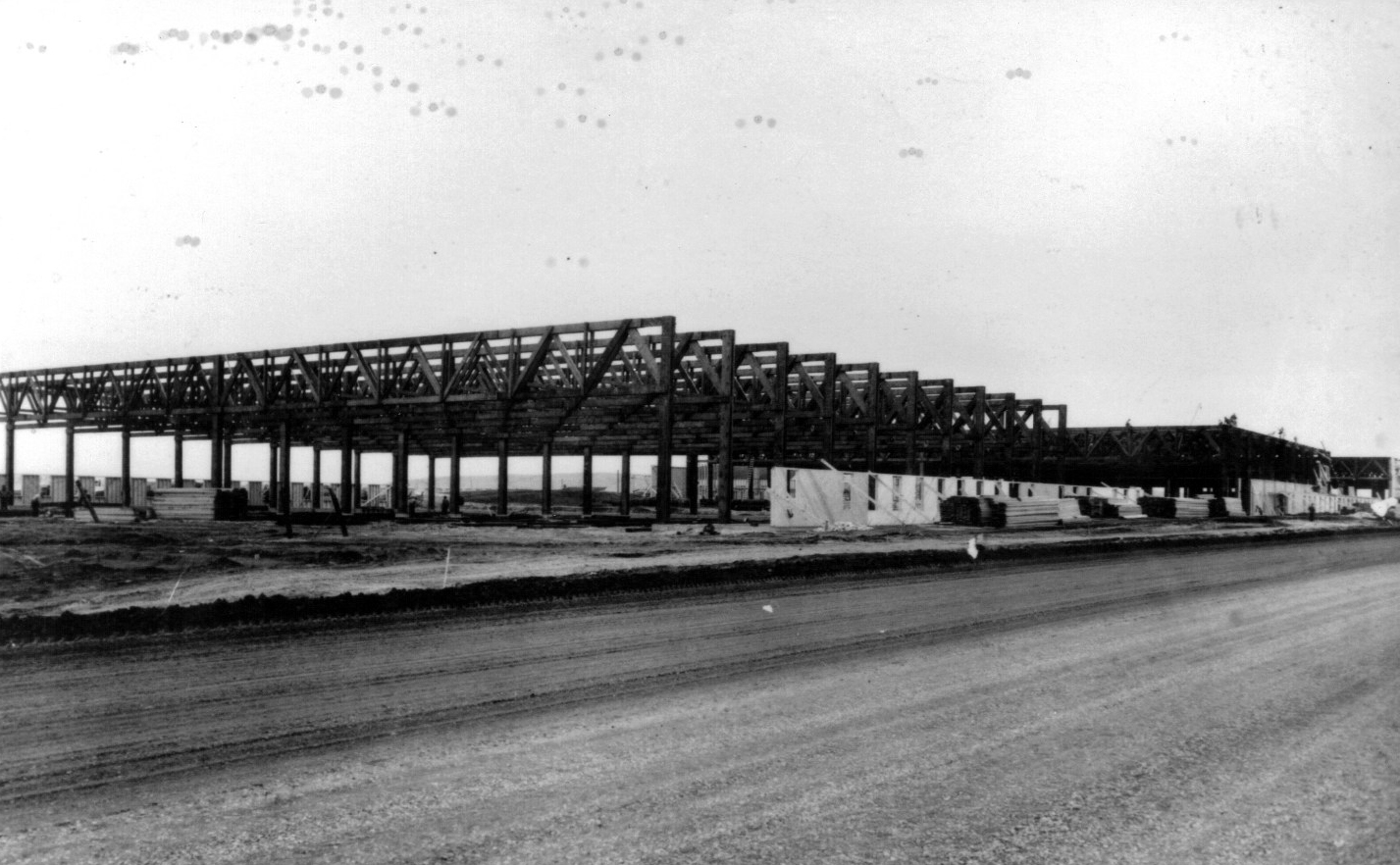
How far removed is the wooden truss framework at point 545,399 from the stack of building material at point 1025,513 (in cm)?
584

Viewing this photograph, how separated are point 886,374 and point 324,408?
928 inches

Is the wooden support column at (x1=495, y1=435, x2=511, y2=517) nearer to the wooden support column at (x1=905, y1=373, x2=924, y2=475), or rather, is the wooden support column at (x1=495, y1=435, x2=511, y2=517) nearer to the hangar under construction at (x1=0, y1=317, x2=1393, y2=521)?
the hangar under construction at (x1=0, y1=317, x2=1393, y2=521)

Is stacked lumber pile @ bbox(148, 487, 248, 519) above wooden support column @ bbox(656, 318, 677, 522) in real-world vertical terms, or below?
below

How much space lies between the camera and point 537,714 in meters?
6.74

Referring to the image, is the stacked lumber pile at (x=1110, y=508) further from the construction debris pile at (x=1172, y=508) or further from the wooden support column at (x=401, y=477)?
the wooden support column at (x=401, y=477)

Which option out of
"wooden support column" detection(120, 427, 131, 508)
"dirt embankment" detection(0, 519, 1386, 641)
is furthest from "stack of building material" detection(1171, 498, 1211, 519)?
"wooden support column" detection(120, 427, 131, 508)

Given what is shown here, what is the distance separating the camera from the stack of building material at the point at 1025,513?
38.9 meters

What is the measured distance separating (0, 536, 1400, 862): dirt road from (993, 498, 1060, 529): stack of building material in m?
28.3

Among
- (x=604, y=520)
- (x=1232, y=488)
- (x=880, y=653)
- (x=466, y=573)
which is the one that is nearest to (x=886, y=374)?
(x=604, y=520)

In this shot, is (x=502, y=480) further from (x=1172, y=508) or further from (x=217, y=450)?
(x=1172, y=508)

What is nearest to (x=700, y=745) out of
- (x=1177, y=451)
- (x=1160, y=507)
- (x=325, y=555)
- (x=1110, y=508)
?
(x=325, y=555)

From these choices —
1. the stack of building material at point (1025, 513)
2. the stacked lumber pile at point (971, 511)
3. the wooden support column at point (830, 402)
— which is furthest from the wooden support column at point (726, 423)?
the stack of building material at point (1025, 513)

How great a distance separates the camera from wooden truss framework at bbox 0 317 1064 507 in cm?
3278

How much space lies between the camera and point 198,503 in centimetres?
3272
